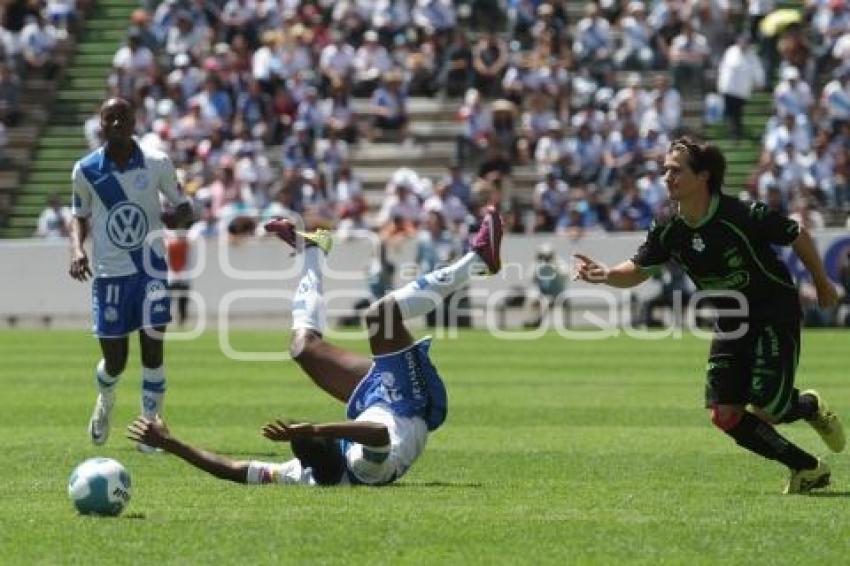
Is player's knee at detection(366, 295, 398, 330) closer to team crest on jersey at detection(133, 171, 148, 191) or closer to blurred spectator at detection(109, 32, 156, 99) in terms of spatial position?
team crest on jersey at detection(133, 171, 148, 191)

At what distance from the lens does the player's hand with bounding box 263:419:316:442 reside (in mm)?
11555

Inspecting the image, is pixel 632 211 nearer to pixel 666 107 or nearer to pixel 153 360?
pixel 666 107

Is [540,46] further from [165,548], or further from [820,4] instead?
[165,548]

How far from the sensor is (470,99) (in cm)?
4000

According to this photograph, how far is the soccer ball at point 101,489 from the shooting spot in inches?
447

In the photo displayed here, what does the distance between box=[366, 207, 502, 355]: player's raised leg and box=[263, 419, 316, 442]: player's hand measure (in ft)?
4.04

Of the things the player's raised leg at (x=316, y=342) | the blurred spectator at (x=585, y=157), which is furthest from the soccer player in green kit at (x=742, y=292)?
the blurred spectator at (x=585, y=157)

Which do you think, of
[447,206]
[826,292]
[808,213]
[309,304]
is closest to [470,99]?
[447,206]

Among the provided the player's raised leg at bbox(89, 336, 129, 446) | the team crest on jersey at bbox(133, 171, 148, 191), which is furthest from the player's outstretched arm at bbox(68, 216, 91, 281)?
the player's raised leg at bbox(89, 336, 129, 446)

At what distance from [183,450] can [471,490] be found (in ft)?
6.08

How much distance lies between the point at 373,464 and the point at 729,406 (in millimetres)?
2219

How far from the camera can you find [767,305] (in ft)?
41.4

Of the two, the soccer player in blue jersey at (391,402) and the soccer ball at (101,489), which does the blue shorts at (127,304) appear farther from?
the soccer ball at (101,489)

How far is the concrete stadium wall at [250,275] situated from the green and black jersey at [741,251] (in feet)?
73.8
